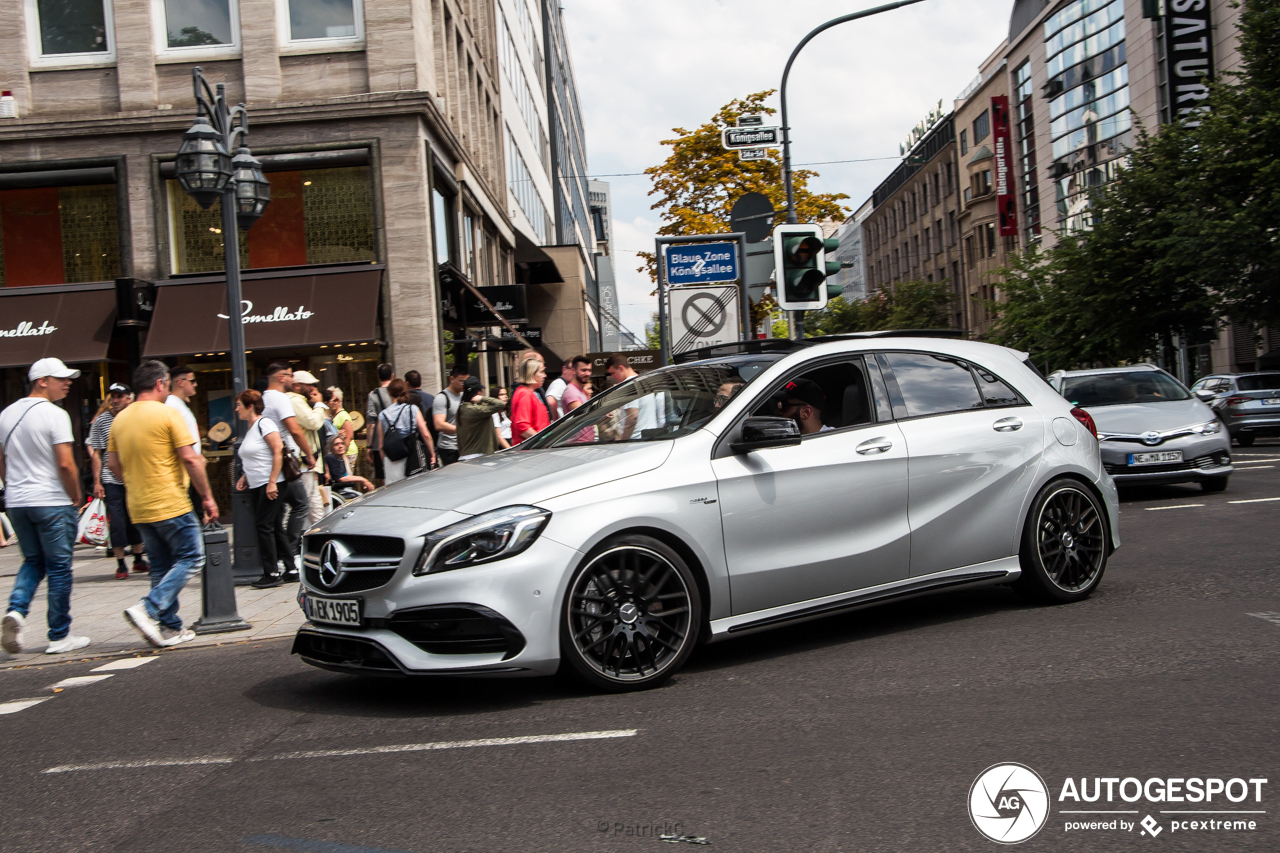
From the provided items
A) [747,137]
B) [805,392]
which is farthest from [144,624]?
[747,137]

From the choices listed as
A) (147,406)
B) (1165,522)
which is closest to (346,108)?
(147,406)

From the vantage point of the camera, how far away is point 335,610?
5242 millimetres

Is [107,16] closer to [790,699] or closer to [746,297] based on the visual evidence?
[746,297]

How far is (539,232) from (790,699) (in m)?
40.6

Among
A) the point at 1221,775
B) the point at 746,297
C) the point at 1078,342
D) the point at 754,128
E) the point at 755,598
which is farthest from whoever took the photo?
the point at 1078,342

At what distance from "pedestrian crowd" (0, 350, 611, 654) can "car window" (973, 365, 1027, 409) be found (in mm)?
2152

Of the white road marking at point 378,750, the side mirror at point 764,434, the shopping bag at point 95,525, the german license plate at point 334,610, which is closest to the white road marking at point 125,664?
the german license plate at point 334,610

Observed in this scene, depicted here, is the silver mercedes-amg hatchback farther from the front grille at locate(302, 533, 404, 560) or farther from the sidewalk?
the sidewalk

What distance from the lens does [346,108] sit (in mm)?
19016

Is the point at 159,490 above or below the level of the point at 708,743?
above

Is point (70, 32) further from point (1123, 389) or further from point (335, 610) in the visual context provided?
point (335, 610)

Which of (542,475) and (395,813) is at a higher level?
(542,475)

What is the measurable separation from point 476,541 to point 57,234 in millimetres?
17632

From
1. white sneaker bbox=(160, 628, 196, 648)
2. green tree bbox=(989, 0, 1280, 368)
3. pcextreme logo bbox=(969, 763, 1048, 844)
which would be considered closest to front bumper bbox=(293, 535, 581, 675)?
pcextreme logo bbox=(969, 763, 1048, 844)
